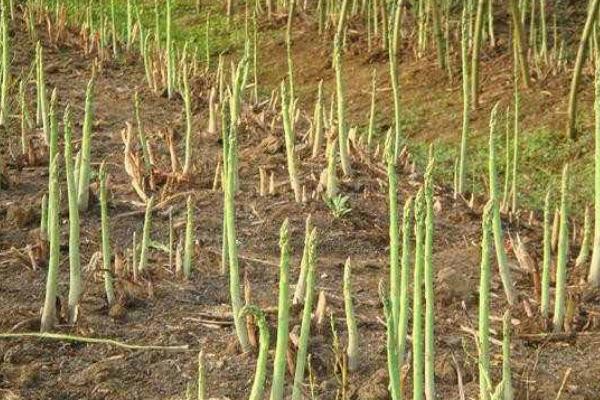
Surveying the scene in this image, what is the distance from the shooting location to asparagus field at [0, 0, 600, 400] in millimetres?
2182

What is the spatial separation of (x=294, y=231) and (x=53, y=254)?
103 cm

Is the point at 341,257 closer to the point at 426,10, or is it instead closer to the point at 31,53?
the point at 31,53

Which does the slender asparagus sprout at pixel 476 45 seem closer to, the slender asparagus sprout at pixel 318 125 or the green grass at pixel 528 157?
the green grass at pixel 528 157

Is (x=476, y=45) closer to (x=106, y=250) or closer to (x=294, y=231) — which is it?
(x=294, y=231)

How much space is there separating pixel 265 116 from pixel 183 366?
7.55 ft

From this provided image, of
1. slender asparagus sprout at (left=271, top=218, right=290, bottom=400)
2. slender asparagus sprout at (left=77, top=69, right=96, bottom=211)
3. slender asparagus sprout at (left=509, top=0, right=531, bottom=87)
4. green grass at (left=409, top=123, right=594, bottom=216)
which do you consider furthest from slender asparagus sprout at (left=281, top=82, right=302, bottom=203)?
slender asparagus sprout at (left=509, top=0, right=531, bottom=87)

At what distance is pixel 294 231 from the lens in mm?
3152

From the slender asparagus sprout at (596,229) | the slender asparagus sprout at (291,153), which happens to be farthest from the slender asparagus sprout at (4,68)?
the slender asparagus sprout at (596,229)

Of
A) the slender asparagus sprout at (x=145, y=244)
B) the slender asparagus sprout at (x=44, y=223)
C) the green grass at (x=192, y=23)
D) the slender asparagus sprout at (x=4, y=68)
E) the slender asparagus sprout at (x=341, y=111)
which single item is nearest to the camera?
the slender asparagus sprout at (x=145, y=244)

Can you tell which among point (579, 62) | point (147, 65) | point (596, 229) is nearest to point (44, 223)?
point (596, 229)

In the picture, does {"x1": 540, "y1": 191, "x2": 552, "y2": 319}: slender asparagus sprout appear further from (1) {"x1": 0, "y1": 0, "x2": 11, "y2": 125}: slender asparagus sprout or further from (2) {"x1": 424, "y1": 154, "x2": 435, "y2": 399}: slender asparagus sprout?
(1) {"x1": 0, "y1": 0, "x2": 11, "y2": 125}: slender asparagus sprout

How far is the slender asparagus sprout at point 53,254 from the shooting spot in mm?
2244

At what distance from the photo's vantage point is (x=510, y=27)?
6242mm

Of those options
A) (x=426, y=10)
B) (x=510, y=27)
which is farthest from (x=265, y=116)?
(x=510, y=27)
